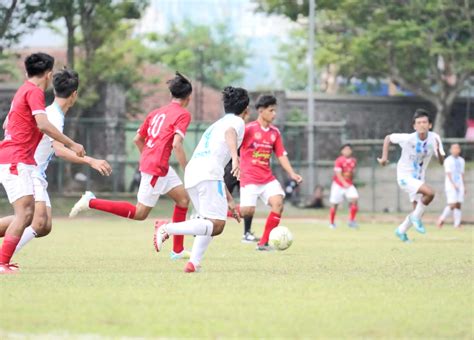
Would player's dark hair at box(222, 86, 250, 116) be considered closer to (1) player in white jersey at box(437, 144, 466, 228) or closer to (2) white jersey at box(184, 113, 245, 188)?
(2) white jersey at box(184, 113, 245, 188)

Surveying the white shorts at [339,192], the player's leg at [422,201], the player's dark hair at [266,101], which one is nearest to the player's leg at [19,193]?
the player's dark hair at [266,101]

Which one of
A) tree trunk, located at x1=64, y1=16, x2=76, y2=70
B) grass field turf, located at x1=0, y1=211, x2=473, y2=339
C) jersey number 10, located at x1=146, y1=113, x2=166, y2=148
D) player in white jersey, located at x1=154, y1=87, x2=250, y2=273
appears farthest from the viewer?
tree trunk, located at x1=64, y1=16, x2=76, y2=70

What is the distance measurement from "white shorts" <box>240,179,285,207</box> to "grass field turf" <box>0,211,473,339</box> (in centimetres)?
92

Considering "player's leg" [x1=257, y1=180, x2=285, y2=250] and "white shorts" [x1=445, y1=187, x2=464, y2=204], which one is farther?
"white shorts" [x1=445, y1=187, x2=464, y2=204]

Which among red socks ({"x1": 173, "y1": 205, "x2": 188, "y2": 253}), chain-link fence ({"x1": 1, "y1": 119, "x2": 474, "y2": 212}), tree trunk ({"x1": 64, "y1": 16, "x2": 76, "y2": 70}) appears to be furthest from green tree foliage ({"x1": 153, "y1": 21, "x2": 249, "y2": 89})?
red socks ({"x1": 173, "y1": 205, "x2": 188, "y2": 253})

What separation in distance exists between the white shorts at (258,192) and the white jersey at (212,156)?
204 inches

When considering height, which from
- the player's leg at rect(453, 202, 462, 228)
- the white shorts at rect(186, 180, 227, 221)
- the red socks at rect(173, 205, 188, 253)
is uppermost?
the white shorts at rect(186, 180, 227, 221)

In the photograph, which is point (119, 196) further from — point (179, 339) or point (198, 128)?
point (179, 339)

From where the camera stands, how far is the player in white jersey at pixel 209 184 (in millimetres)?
13289

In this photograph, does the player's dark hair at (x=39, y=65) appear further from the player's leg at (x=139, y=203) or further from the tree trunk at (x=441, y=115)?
the tree trunk at (x=441, y=115)

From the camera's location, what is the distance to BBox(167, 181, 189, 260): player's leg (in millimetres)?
15341

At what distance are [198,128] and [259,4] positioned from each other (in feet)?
26.8

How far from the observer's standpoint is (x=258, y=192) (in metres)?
19.3

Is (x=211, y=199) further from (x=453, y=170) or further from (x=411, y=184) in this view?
(x=453, y=170)
